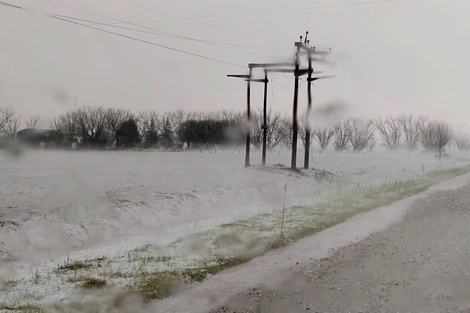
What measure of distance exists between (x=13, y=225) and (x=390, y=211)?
476 inches

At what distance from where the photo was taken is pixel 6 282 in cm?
820

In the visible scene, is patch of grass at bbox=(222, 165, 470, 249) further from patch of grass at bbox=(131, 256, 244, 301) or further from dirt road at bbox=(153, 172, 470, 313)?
patch of grass at bbox=(131, 256, 244, 301)

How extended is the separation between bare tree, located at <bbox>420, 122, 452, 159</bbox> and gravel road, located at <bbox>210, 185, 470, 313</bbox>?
85.9 meters

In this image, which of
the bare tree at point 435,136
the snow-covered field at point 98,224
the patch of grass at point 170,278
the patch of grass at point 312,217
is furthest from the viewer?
the bare tree at point 435,136

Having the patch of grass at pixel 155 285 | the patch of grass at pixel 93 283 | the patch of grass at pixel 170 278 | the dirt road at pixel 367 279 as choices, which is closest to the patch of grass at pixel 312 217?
the dirt road at pixel 367 279

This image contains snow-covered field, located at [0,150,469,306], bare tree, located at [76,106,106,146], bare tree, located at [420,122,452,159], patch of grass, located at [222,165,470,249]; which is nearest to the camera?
snow-covered field, located at [0,150,469,306]

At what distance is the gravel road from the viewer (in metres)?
6.43

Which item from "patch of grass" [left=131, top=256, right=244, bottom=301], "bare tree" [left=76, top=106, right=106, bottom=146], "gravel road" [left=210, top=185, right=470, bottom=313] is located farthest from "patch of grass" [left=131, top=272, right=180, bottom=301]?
"bare tree" [left=76, top=106, right=106, bottom=146]

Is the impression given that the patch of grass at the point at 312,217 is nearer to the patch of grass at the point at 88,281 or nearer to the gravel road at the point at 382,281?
the gravel road at the point at 382,281

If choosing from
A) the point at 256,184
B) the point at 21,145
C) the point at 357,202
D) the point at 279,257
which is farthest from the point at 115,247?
the point at 21,145

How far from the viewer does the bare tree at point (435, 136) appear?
314 ft

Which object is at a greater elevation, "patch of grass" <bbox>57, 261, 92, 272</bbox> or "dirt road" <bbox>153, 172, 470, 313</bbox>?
"dirt road" <bbox>153, 172, 470, 313</bbox>

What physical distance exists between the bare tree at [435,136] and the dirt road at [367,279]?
85.8 meters

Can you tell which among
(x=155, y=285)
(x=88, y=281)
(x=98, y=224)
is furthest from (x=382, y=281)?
(x=98, y=224)
